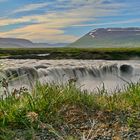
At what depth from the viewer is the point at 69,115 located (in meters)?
8.24

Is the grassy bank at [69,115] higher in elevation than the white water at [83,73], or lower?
higher

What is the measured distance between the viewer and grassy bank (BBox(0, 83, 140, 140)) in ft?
24.2

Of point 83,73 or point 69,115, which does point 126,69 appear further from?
point 69,115

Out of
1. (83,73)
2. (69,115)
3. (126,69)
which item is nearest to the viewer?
(69,115)

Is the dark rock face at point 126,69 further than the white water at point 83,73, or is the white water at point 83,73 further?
the dark rock face at point 126,69

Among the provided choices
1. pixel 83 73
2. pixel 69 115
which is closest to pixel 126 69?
pixel 83 73

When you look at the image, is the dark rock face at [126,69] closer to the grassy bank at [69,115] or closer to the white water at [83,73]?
the white water at [83,73]

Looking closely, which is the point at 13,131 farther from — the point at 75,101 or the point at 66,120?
the point at 75,101

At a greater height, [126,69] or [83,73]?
[83,73]

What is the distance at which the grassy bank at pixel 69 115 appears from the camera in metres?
7.36

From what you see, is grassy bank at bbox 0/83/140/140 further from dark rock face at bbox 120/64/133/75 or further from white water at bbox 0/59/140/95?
dark rock face at bbox 120/64/133/75

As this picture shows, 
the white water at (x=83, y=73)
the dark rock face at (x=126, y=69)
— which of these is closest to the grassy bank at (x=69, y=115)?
the white water at (x=83, y=73)

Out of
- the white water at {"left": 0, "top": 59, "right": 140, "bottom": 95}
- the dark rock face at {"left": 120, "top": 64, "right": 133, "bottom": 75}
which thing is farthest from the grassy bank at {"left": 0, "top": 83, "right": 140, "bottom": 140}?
the dark rock face at {"left": 120, "top": 64, "right": 133, "bottom": 75}

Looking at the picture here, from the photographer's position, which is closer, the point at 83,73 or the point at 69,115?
the point at 69,115
